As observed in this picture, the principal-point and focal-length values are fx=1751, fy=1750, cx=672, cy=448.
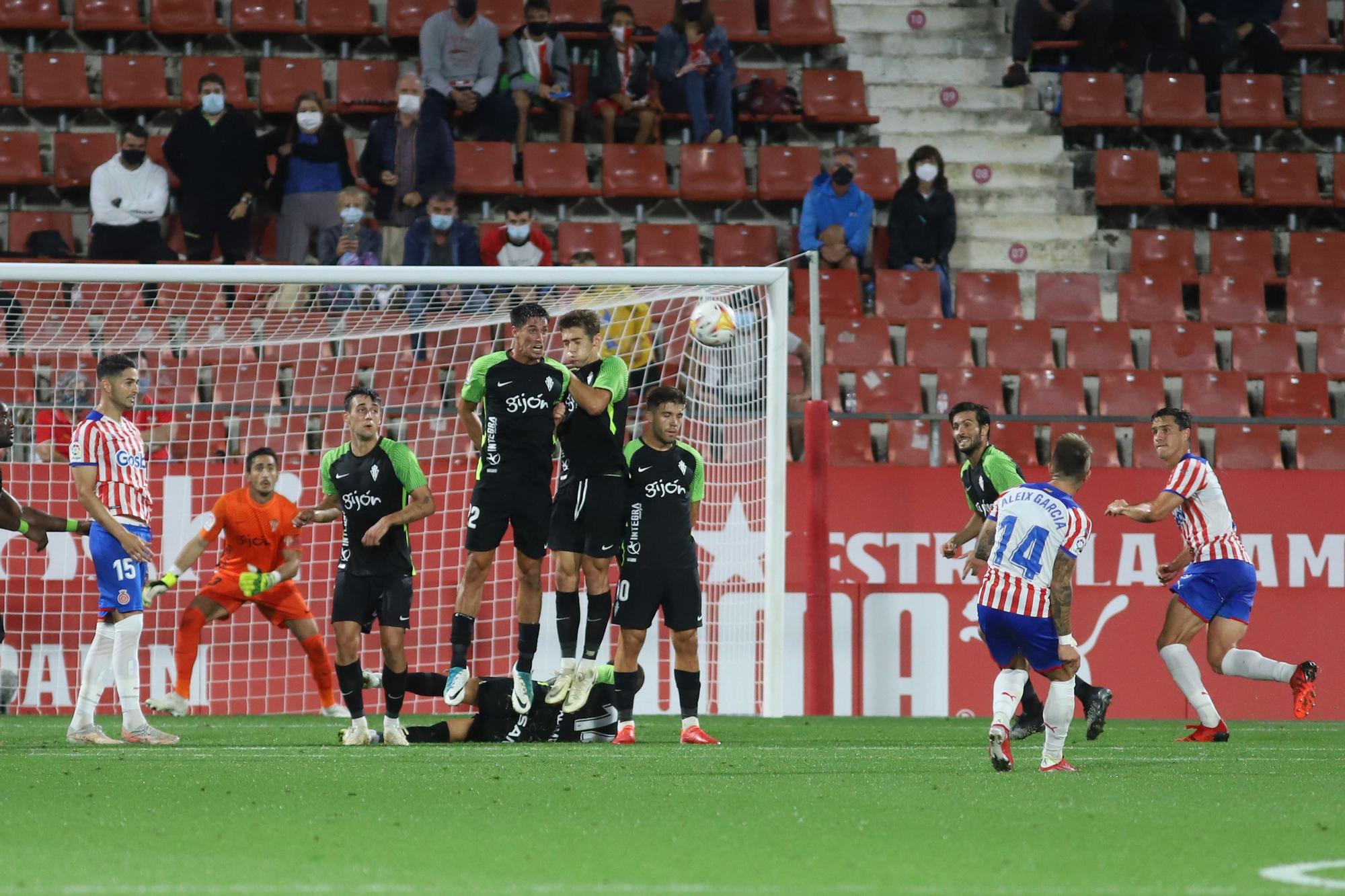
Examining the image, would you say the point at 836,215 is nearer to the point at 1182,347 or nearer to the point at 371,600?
the point at 1182,347

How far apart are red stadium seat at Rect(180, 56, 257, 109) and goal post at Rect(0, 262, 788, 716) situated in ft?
15.7

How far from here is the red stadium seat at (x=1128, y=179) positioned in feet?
59.0

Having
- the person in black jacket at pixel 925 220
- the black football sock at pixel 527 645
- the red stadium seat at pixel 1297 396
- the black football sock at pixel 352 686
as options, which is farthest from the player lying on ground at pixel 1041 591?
the person in black jacket at pixel 925 220

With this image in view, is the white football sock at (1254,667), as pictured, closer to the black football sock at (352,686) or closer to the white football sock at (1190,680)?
the white football sock at (1190,680)

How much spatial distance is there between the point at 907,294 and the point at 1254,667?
6327 mm

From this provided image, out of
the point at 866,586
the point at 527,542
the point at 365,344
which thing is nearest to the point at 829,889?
the point at 527,542

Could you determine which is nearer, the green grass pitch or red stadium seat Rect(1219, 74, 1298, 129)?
the green grass pitch

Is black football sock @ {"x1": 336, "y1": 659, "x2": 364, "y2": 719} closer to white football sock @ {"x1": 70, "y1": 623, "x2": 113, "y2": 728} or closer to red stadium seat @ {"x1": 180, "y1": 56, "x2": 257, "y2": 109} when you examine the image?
white football sock @ {"x1": 70, "y1": 623, "x2": 113, "y2": 728}

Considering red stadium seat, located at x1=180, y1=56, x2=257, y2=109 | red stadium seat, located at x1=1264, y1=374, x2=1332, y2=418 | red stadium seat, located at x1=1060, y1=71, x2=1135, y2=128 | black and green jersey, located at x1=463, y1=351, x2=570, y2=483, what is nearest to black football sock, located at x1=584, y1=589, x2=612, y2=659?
black and green jersey, located at x1=463, y1=351, x2=570, y2=483

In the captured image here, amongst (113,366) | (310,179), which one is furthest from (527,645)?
(310,179)

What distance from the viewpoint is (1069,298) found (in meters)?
16.9

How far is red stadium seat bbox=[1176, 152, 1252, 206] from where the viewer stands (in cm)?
1797

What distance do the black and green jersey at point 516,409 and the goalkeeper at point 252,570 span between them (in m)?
2.96

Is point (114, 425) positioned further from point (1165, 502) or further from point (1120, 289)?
point (1120, 289)
